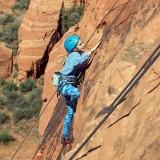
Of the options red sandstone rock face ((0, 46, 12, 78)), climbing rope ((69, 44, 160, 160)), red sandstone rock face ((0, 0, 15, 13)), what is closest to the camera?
climbing rope ((69, 44, 160, 160))

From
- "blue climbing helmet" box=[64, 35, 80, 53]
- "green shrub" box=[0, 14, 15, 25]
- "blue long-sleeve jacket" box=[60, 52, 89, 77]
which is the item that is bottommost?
"green shrub" box=[0, 14, 15, 25]

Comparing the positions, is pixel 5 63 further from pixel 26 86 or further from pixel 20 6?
pixel 20 6

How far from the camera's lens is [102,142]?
447 centimetres

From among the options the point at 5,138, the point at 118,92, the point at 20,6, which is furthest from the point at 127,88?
the point at 20,6

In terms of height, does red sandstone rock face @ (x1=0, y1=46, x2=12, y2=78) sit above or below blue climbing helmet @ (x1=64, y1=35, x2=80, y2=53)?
below

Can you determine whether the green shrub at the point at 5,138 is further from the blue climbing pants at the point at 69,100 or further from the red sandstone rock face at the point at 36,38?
the blue climbing pants at the point at 69,100

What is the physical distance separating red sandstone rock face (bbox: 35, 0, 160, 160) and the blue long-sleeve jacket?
0.32 meters

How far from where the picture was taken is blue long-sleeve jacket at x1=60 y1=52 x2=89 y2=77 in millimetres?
5863

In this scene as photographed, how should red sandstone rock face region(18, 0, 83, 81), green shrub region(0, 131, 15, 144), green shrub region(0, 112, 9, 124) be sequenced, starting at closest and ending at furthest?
1. green shrub region(0, 131, 15, 144)
2. green shrub region(0, 112, 9, 124)
3. red sandstone rock face region(18, 0, 83, 81)

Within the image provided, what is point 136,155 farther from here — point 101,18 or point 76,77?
point 101,18

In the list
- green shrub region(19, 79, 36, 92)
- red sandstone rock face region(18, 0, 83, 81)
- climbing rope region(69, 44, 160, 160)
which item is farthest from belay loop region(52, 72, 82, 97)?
red sandstone rock face region(18, 0, 83, 81)

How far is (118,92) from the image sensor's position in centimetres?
499

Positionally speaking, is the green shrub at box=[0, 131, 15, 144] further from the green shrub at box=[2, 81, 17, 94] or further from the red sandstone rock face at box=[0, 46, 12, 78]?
the red sandstone rock face at box=[0, 46, 12, 78]

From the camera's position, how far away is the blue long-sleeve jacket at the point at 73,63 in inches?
231
